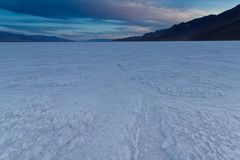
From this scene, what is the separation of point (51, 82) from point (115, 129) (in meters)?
3.59

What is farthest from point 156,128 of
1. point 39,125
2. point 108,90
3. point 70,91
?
point 70,91

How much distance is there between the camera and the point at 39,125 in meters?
3.45

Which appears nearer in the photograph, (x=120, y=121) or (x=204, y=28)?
(x=120, y=121)

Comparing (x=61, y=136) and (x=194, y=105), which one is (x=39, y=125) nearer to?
Result: (x=61, y=136)

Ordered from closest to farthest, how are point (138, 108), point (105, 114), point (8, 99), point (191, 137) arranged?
1. point (191, 137)
2. point (105, 114)
3. point (138, 108)
4. point (8, 99)

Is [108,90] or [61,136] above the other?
[61,136]

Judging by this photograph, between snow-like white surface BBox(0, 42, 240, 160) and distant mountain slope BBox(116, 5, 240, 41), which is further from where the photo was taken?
distant mountain slope BBox(116, 5, 240, 41)

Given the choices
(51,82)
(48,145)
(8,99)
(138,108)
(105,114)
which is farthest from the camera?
(51,82)

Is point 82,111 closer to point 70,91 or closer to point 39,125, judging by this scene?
point 39,125

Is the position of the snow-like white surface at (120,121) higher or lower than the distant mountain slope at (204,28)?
higher

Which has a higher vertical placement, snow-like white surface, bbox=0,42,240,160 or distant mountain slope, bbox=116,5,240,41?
snow-like white surface, bbox=0,42,240,160

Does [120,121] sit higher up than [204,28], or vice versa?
[120,121]

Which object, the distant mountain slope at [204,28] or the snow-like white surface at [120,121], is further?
the distant mountain slope at [204,28]

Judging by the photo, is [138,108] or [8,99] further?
[8,99]
